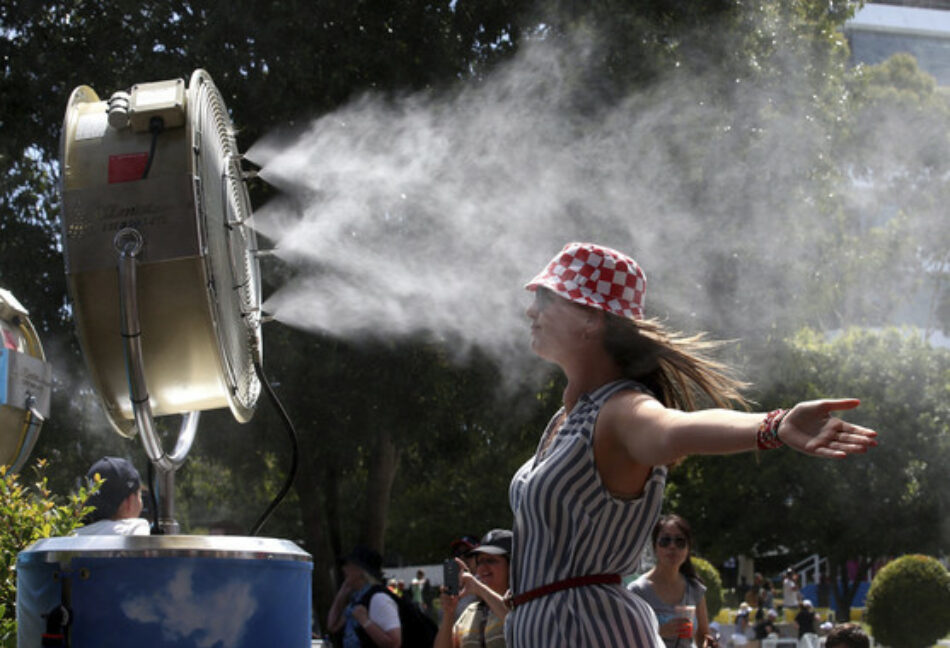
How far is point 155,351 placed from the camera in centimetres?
315

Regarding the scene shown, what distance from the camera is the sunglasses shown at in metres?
6.03

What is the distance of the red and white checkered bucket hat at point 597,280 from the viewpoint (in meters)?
2.84

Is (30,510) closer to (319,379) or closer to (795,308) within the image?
(319,379)

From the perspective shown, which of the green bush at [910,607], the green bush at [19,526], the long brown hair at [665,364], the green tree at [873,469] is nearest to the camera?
the long brown hair at [665,364]

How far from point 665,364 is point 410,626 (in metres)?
4.55

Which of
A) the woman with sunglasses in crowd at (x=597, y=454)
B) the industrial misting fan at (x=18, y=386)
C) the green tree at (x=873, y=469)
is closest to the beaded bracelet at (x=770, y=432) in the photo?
A: the woman with sunglasses in crowd at (x=597, y=454)

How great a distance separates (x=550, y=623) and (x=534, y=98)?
10.6 m

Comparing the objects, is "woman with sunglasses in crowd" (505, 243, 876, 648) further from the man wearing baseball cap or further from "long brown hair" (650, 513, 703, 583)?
"long brown hair" (650, 513, 703, 583)

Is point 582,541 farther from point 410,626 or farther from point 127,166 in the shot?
point 410,626

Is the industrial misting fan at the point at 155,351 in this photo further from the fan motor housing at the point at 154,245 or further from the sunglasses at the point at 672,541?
the sunglasses at the point at 672,541

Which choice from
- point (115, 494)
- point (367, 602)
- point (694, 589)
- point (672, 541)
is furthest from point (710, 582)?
point (115, 494)

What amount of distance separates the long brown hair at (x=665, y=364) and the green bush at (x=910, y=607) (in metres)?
19.5

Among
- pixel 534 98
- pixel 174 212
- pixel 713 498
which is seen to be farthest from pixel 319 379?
pixel 713 498

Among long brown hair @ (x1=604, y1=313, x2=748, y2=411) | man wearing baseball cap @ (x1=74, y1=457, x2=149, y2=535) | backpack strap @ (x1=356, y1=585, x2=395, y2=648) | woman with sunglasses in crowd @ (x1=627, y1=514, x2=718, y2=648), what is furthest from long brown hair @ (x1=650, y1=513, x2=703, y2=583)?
long brown hair @ (x1=604, y1=313, x2=748, y2=411)
